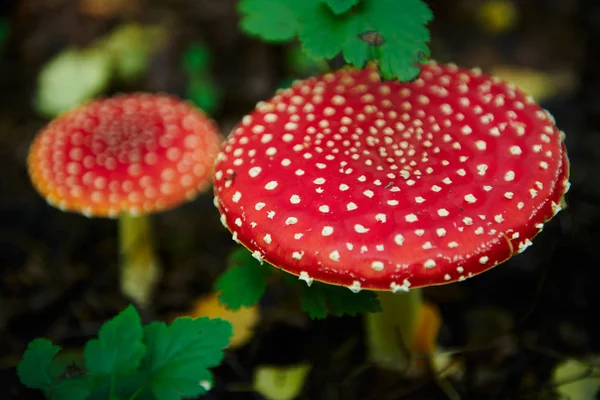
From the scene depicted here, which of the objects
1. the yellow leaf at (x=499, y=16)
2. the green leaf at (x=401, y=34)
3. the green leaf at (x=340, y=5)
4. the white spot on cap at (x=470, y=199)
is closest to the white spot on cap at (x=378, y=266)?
the white spot on cap at (x=470, y=199)

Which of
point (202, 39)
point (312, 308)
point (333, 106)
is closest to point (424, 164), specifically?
point (333, 106)

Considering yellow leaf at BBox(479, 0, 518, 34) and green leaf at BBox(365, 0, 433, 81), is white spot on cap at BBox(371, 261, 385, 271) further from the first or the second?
yellow leaf at BBox(479, 0, 518, 34)

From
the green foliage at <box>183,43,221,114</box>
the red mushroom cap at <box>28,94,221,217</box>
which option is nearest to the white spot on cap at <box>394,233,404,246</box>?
the red mushroom cap at <box>28,94,221,217</box>

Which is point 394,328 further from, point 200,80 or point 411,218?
point 200,80

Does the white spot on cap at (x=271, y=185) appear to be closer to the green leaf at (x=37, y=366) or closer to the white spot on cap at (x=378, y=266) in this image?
the white spot on cap at (x=378, y=266)

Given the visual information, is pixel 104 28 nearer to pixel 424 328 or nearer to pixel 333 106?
pixel 333 106

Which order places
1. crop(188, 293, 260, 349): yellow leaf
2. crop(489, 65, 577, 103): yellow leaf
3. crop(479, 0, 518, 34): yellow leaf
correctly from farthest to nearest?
crop(479, 0, 518, 34): yellow leaf, crop(489, 65, 577, 103): yellow leaf, crop(188, 293, 260, 349): yellow leaf

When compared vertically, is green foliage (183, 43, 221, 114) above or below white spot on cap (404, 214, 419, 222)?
below
